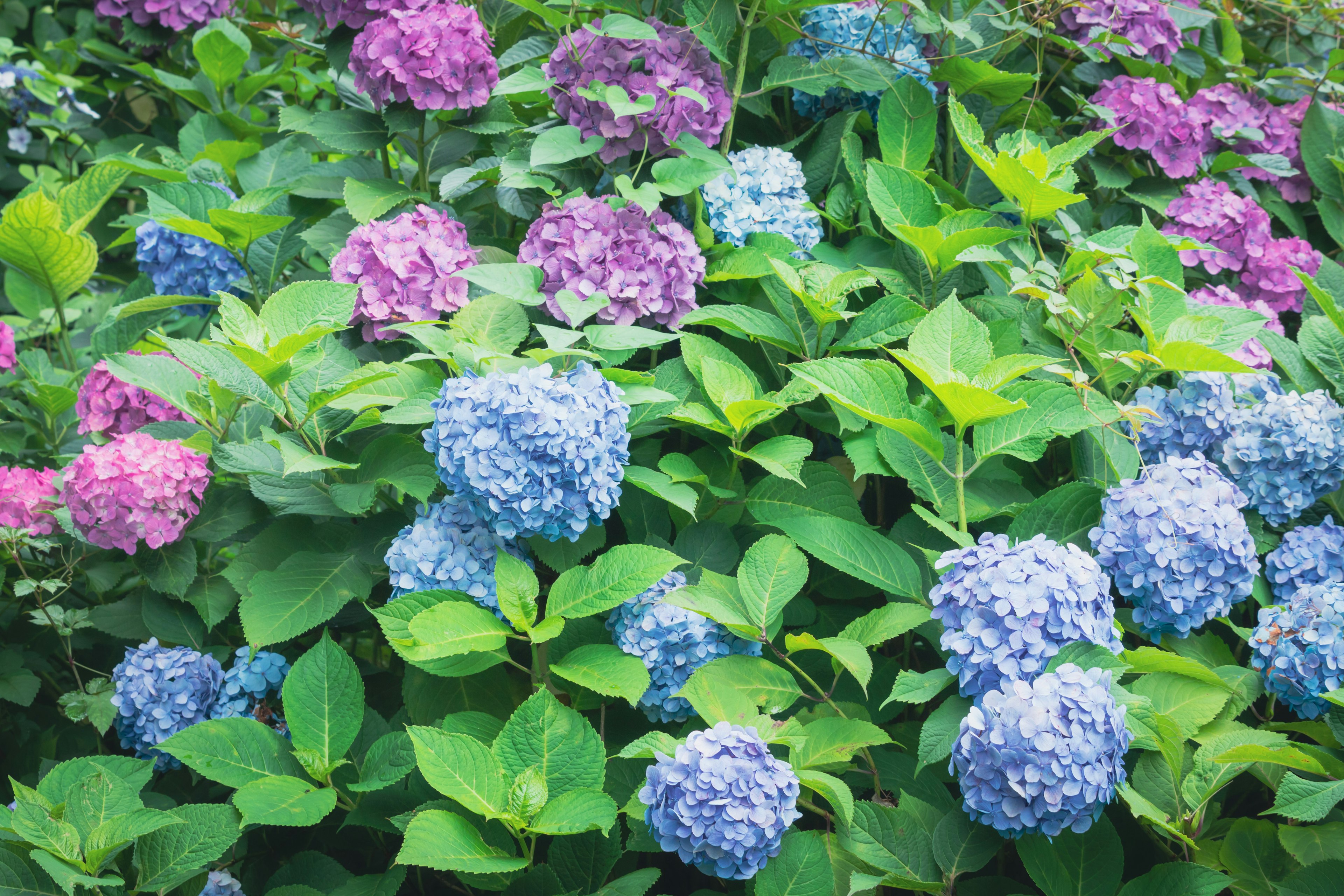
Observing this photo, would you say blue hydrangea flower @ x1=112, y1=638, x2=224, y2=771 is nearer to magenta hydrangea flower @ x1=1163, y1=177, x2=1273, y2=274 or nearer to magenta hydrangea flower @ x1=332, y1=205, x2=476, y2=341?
magenta hydrangea flower @ x1=332, y1=205, x2=476, y2=341

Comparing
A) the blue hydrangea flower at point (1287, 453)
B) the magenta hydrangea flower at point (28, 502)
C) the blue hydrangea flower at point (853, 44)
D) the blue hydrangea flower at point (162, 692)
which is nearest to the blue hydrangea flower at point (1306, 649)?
the blue hydrangea flower at point (1287, 453)

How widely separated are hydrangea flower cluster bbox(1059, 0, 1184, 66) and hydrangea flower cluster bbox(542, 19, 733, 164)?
92cm

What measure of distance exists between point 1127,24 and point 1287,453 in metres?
1.13

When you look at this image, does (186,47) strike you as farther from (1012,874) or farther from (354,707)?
(1012,874)

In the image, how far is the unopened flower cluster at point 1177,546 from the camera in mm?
1441

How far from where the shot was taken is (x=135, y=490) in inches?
64.1

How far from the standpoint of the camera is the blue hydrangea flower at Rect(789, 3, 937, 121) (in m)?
2.16

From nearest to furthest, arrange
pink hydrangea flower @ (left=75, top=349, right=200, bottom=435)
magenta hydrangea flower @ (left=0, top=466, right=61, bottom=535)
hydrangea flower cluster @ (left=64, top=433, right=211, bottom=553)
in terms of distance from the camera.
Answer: hydrangea flower cluster @ (left=64, top=433, right=211, bottom=553) < magenta hydrangea flower @ (left=0, top=466, right=61, bottom=535) < pink hydrangea flower @ (left=75, top=349, right=200, bottom=435)

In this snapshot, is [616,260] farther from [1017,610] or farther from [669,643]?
[1017,610]

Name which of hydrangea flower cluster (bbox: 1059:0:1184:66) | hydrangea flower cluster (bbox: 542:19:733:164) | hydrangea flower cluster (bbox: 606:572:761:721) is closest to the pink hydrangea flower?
hydrangea flower cluster (bbox: 542:19:733:164)

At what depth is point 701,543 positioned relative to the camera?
1647 mm

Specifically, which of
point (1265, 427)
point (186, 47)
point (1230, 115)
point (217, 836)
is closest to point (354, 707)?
point (217, 836)

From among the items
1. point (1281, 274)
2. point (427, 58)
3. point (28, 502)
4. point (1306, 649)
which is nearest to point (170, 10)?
point (427, 58)

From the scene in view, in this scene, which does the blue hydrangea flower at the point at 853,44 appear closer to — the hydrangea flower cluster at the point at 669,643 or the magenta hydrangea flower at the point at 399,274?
the magenta hydrangea flower at the point at 399,274
